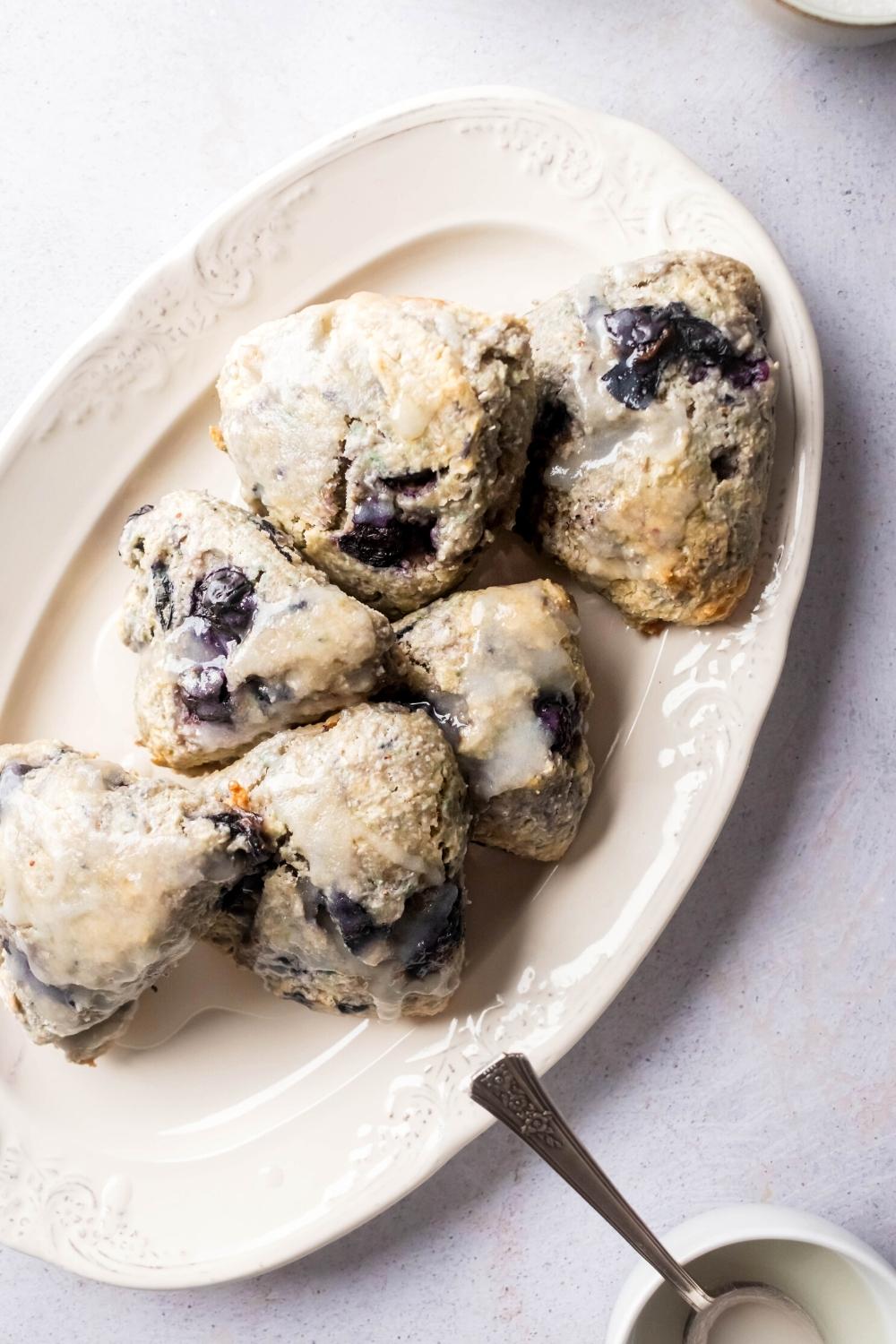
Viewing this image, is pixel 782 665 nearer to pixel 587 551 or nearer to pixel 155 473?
pixel 587 551

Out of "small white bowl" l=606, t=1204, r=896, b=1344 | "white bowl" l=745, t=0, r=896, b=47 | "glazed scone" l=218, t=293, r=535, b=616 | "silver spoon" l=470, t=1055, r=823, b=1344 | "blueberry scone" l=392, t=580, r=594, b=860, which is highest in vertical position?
"white bowl" l=745, t=0, r=896, b=47

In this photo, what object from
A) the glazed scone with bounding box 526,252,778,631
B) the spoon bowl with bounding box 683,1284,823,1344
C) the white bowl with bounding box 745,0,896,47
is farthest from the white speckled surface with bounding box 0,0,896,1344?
the glazed scone with bounding box 526,252,778,631

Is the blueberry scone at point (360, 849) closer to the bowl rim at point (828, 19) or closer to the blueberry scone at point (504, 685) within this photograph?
the blueberry scone at point (504, 685)

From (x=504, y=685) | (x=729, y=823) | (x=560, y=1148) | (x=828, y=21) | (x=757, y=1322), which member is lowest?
(x=757, y=1322)

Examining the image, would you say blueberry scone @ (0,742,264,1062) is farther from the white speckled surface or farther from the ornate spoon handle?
the white speckled surface

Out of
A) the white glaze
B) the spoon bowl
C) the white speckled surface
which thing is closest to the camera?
the white glaze

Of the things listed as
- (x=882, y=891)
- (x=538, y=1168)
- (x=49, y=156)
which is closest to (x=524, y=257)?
(x=49, y=156)

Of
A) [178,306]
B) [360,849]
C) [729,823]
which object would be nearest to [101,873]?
[360,849]

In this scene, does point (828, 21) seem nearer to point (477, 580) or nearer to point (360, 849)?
point (477, 580)
